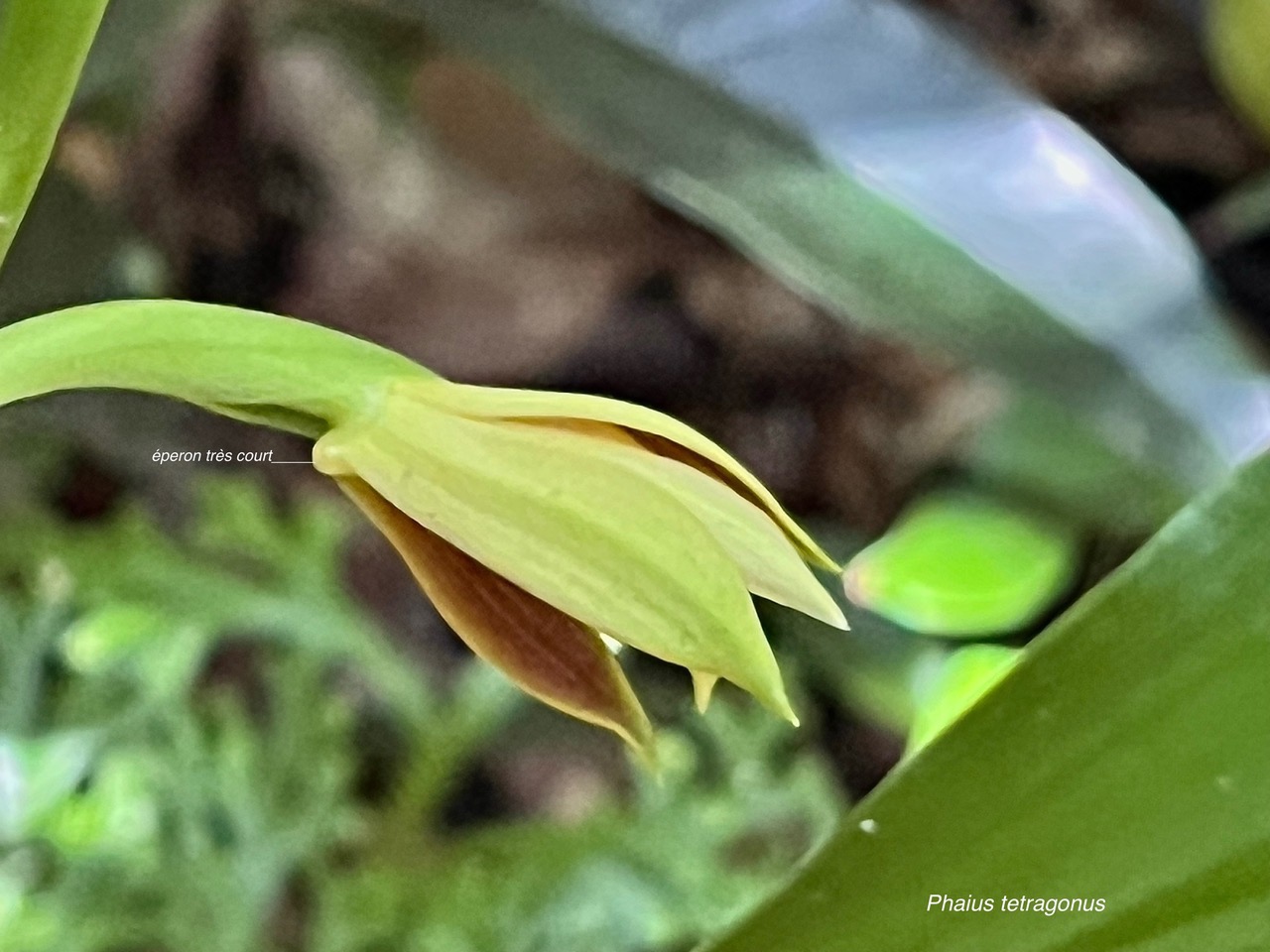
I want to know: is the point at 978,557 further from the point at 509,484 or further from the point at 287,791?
the point at 287,791

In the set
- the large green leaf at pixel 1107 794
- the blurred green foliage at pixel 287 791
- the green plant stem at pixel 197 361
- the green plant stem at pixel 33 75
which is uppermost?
the green plant stem at pixel 33 75

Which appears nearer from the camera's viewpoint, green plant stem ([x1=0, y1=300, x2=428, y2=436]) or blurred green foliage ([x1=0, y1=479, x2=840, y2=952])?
green plant stem ([x1=0, y1=300, x2=428, y2=436])

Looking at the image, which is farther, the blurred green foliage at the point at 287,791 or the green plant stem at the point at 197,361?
the blurred green foliage at the point at 287,791

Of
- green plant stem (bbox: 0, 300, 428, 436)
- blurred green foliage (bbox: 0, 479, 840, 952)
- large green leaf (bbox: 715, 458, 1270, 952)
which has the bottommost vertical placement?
blurred green foliage (bbox: 0, 479, 840, 952)

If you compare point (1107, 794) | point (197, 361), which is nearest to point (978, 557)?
point (1107, 794)

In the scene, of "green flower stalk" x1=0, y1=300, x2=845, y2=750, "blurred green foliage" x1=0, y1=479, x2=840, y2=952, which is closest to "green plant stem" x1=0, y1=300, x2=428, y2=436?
"green flower stalk" x1=0, y1=300, x2=845, y2=750

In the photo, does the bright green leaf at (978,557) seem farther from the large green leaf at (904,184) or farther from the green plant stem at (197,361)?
the green plant stem at (197,361)

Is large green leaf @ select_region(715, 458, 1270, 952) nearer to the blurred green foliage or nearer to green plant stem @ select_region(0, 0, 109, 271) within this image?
the blurred green foliage

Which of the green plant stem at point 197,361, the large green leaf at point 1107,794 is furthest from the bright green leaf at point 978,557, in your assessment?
the green plant stem at point 197,361
